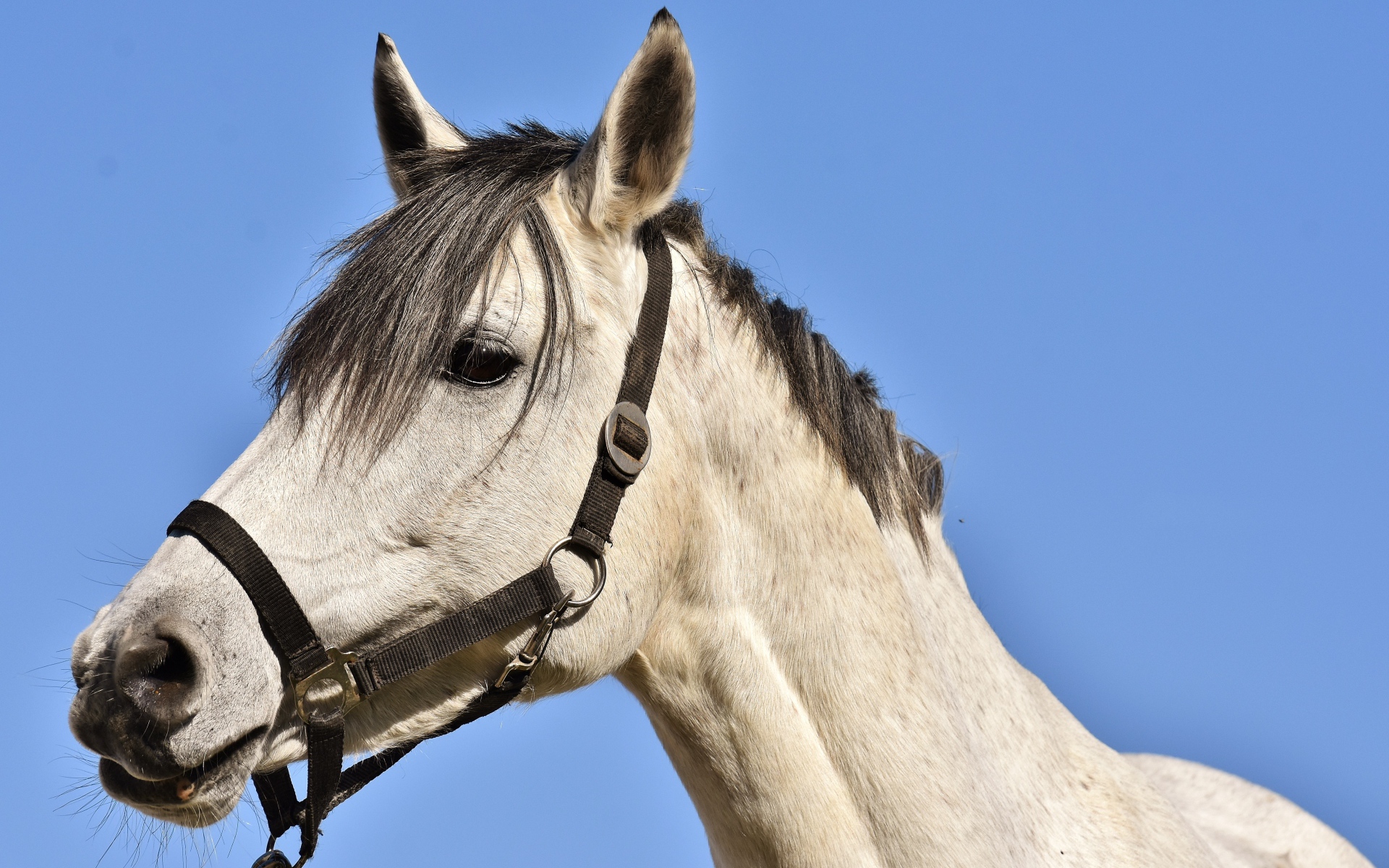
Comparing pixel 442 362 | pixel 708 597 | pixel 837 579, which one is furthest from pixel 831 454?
pixel 442 362

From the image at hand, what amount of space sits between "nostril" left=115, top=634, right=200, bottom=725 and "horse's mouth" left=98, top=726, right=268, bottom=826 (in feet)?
0.48

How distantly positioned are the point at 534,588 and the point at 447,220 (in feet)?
2.96

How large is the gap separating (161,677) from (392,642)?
46 centimetres

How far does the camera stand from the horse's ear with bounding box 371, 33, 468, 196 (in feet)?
10.4

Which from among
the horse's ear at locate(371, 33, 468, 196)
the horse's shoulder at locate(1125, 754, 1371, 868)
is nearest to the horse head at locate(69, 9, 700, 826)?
the horse's ear at locate(371, 33, 468, 196)

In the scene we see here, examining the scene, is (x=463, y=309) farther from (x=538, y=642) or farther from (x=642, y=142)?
(x=538, y=642)

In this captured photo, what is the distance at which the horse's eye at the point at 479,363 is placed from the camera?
248 centimetres

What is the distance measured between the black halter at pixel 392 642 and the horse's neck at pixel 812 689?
204 millimetres

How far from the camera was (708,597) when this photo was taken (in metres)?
2.67

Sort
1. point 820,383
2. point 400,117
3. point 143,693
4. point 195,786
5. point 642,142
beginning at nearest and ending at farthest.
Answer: point 143,693
point 195,786
point 642,142
point 820,383
point 400,117

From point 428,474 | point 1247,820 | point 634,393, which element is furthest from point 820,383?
point 1247,820

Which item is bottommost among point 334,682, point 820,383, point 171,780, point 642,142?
point 171,780

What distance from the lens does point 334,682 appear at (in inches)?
92.2

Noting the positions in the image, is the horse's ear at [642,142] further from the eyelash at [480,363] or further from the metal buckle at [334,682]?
the metal buckle at [334,682]
